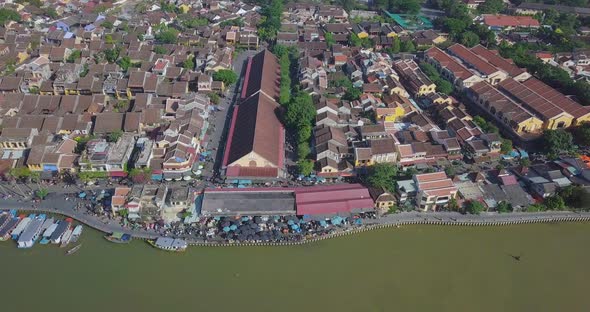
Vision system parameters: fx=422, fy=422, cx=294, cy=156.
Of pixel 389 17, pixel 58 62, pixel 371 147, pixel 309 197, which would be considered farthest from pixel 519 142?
pixel 58 62

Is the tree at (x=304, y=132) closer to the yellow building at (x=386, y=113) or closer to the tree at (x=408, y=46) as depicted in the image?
the yellow building at (x=386, y=113)

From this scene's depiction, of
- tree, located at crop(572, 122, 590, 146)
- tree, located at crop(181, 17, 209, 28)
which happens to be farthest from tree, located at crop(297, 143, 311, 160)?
tree, located at crop(181, 17, 209, 28)

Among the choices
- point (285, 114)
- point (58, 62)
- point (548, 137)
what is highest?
point (548, 137)

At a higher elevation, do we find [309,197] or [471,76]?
[471,76]

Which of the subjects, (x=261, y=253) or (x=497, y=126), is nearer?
(x=261, y=253)

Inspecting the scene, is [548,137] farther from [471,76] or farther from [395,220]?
[395,220]

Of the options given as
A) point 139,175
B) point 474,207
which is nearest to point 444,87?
point 474,207

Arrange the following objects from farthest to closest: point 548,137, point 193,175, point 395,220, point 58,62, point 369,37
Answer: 1. point 369,37
2. point 58,62
3. point 548,137
4. point 193,175
5. point 395,220
